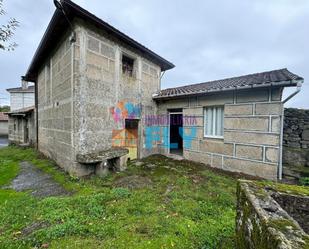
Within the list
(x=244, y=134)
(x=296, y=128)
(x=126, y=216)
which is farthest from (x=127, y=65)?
(x=296, y=128)

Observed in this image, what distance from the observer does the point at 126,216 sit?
344cm

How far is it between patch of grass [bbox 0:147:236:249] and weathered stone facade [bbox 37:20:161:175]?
1458 mm

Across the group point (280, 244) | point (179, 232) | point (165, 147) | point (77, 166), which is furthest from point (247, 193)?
point (165, 147)

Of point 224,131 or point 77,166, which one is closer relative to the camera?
point 77,166

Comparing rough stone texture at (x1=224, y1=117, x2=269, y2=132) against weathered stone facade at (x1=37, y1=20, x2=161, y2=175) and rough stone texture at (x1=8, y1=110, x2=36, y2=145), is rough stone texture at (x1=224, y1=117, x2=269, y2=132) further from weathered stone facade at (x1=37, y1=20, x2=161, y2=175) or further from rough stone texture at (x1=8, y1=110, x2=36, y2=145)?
rough stone texture at (x1=8, y1=110, x2=36, y2=145)

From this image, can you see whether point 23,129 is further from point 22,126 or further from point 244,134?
point 244,134

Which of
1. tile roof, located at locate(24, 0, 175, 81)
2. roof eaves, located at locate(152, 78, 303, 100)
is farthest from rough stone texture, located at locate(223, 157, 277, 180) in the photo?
tile roof, located at locate(24, 0, 175, 81)

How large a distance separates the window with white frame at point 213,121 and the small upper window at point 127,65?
13.1 feet

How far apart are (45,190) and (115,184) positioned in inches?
79.9

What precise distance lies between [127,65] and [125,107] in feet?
6.82

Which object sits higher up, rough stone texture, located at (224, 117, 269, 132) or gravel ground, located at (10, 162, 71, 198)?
rough stone texture, located at (224, 117, 269, 132)

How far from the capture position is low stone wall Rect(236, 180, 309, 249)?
1.28 metres

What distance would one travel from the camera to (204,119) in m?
7.48

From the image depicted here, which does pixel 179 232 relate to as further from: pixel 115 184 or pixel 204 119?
pixel 204 119
